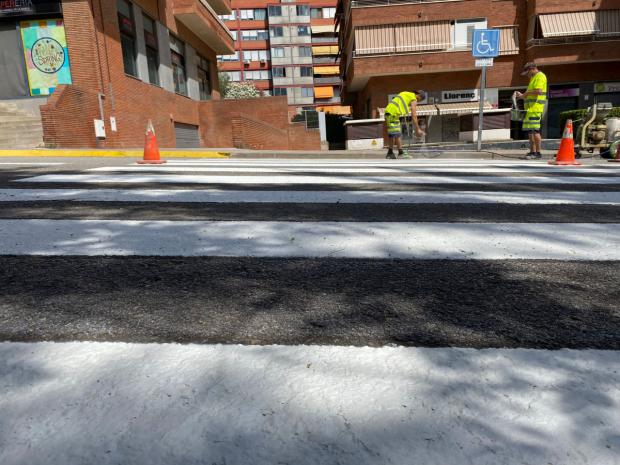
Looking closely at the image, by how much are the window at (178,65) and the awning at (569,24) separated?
1760 centimetres

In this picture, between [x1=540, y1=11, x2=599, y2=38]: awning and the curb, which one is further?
[x1=540, y1=11, x2=599, y2=38]: awning

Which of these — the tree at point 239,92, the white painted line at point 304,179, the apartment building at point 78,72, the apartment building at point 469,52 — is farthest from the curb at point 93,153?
the tree at point 239,92

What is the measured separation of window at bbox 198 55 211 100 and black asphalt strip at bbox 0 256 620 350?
77.0ft

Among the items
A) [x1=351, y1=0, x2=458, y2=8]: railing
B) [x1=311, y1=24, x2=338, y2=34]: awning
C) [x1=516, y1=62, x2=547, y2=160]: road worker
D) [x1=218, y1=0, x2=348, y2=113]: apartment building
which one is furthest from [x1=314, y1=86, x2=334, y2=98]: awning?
[x1=516, y1=62, x2=547, y2=160]: road worker

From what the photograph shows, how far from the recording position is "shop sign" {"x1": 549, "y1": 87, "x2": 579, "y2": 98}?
2470cm

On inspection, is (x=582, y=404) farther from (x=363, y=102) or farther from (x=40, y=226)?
(x=363, y=102)

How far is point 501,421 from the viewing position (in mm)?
1065

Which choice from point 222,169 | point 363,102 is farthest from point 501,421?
point 363,102

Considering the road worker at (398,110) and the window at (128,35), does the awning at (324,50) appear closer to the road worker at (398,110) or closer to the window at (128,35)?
the window at (128,35)

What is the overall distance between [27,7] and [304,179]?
42.9 feet

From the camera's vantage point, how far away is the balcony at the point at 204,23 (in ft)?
→ 63.2

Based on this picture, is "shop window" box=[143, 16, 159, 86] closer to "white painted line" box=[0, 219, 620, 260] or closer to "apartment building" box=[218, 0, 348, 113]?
"white painted line" box=[0, 219, 620, 260]

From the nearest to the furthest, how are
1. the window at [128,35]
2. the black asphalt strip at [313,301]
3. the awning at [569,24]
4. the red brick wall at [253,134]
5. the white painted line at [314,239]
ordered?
the black asphalt strip at [313,301] < the white painted line at [314,239] < the window at [128,35] < the red brick wall at [253,134] < the awning at [569,24]

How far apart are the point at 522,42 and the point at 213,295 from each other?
90.0 feet
